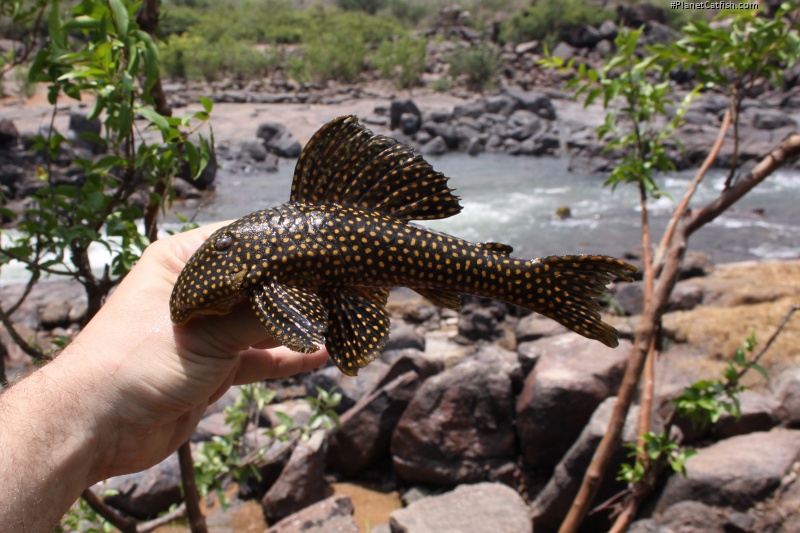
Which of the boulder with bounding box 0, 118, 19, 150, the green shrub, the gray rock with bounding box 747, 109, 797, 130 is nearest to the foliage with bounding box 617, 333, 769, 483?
the boulder with bounding box 0, 118, 19, 150

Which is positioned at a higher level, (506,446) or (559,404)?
(559,404)

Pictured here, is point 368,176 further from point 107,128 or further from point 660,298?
point 660,298

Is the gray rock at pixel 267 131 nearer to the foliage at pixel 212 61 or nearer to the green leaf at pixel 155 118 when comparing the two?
the foliage at pixel 212 61


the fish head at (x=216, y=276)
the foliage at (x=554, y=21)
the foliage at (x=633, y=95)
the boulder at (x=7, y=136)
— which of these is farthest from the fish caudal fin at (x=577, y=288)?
the foliage at (x=554, y=21)

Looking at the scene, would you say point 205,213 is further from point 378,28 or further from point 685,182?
point 378,28

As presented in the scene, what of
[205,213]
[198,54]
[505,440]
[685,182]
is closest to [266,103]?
[198,54]

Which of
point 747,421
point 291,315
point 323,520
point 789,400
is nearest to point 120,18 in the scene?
point 291,315
